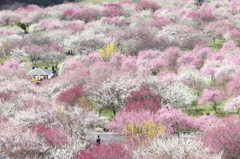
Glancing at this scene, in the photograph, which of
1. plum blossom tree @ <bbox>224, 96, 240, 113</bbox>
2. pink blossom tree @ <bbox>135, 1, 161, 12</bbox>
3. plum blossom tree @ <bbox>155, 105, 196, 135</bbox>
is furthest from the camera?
pink blossom tree @ <bbox>135, 1, 161, 12</bbox>

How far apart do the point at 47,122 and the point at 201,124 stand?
18.1 metres

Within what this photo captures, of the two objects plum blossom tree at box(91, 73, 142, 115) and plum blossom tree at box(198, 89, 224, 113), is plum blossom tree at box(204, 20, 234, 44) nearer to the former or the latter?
plum blossom tree at box(198, 89, 224, 113)

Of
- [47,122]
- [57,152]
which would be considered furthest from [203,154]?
[47,122]

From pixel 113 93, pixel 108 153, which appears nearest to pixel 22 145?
pixel 108 153

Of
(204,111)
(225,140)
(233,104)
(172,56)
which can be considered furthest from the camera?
(172,56)

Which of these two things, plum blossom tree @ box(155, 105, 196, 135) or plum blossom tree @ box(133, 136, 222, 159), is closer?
plum blossom tree @ box(133, 136, 222, 159)

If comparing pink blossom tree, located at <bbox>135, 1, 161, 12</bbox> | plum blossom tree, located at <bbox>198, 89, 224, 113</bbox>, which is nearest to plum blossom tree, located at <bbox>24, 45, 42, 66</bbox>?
plum blossom tree, located at <bbox>198, 89, 224, 113</bbox>

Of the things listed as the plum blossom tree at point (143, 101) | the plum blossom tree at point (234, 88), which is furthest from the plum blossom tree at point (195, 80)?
the plum blossom tree at point (143, 101)

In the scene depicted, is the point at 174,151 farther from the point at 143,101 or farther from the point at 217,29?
the point at 217,29

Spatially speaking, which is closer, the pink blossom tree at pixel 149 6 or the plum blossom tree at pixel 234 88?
the plum blossom tree at pixel 234 88

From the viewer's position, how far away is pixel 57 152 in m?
27.1

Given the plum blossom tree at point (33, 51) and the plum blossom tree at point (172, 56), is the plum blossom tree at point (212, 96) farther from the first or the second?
the plum blossom tree at point (33, 51)

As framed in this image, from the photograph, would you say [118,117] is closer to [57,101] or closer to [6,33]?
[57,101]

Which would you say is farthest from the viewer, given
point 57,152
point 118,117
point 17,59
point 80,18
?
point 80,18
